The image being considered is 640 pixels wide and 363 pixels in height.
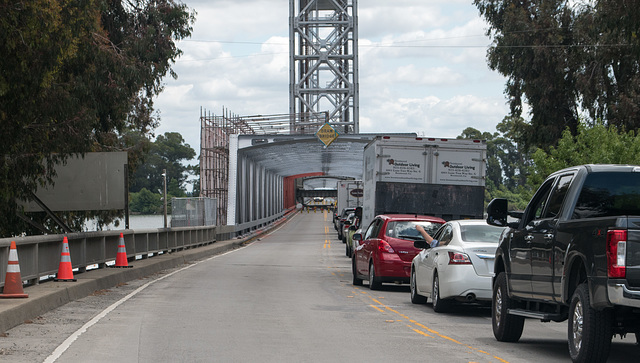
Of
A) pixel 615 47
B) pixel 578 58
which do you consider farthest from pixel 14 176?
pixel 578 58

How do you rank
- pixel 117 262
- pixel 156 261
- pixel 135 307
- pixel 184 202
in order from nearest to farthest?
pixel 135 307, pixel 117 262, pixel 156 261, pixel 184 202

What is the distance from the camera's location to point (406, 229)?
18.8 metres

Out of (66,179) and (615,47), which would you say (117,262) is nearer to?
(66,179)

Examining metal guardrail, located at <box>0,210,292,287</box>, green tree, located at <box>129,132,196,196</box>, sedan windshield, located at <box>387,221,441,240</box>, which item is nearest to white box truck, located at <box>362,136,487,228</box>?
sedan windshield, located at <box>387,221,441,240</box>

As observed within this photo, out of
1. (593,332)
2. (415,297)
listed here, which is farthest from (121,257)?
(593,332)

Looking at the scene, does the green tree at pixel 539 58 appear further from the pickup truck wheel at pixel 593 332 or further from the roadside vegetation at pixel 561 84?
the pickup truck wheel at pixel 593 332

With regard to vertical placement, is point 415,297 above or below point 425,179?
below

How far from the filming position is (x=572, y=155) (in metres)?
37.9

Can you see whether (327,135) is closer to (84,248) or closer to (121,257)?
(121,257)

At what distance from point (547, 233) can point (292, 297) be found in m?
8.52

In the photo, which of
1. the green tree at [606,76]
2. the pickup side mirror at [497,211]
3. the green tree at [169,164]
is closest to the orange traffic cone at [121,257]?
the pickup side mirror at [497,211]

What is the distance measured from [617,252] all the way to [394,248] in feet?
35.0

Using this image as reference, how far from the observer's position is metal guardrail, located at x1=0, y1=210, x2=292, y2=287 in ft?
51.2

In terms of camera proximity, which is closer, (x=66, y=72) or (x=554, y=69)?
(x=66, y=72)
